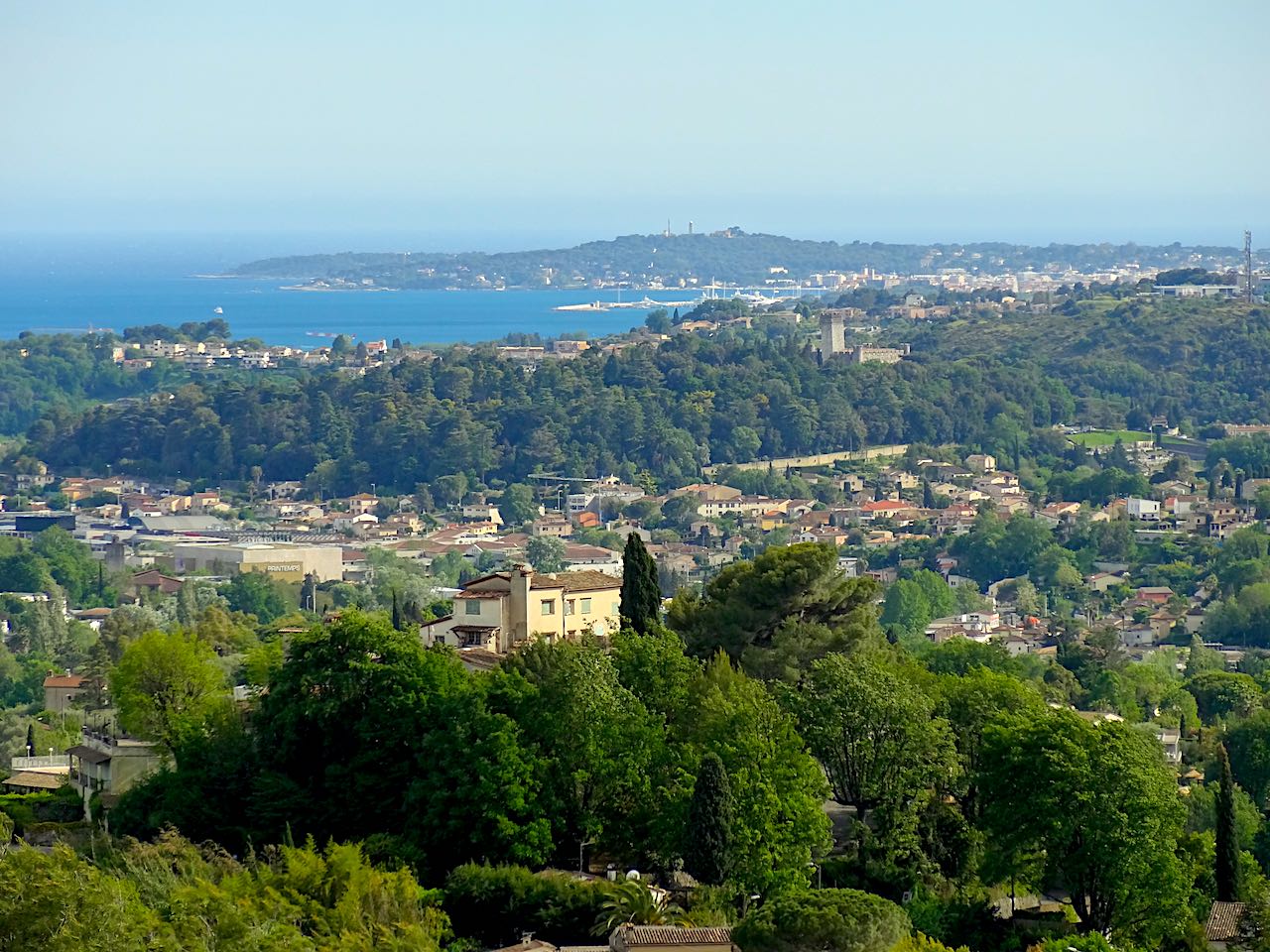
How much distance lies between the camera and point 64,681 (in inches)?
1400

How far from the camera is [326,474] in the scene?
266 ft

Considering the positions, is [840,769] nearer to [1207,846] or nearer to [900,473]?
[1207,846]

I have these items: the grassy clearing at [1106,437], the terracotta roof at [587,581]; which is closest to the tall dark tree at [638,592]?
the terracotta roof at [587,581]

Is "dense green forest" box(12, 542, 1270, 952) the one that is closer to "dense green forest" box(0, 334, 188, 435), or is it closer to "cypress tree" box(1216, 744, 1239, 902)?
"cypress tree" box(1216, 744, 1239, 902)

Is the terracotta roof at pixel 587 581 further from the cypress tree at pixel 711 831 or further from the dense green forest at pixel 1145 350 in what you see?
the dense green forest at pixel 1145 350

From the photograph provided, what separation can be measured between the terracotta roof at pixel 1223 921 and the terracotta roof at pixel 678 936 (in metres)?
4.26

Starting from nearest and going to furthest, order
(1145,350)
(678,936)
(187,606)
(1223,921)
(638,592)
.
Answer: (678,936)
(1223,921)
(638,592)
(187,606)
(1145,350)

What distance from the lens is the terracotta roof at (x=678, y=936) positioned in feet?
64.4

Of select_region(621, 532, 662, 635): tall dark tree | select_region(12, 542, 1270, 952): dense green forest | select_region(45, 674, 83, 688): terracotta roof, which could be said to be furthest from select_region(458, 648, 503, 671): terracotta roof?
select_region(45, 674, 83, 688): terracotta roof

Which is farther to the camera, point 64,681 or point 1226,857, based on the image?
point 64,681

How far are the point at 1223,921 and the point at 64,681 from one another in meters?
18.3

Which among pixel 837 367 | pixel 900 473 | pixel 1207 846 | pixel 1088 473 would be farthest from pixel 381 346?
pixel 1207 846

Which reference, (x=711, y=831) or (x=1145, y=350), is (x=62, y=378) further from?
(x=711, y=831)

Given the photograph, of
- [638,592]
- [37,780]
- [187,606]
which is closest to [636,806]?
[638,592]
